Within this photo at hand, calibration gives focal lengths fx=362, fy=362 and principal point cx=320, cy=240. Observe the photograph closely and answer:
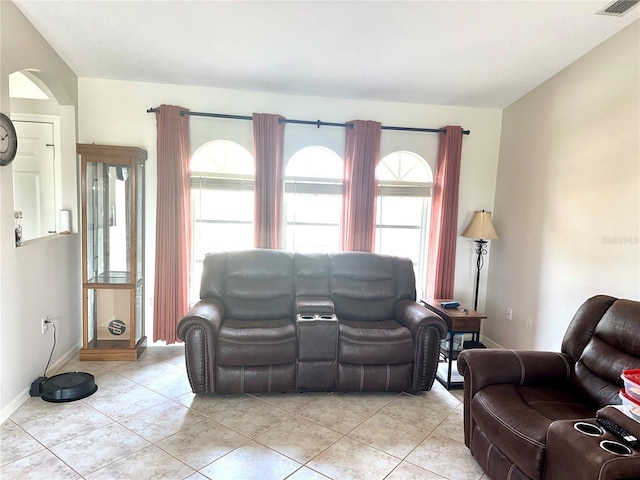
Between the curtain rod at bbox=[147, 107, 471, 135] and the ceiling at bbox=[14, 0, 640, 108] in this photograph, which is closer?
the ceiling at bbox=[14, 0, 640, 108]

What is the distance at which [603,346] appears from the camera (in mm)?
2070

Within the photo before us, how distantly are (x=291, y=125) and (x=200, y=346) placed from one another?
7.62ft

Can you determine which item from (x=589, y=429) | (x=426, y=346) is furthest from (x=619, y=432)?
(x=426, y=346)

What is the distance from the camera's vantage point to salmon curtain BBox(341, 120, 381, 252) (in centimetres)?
374

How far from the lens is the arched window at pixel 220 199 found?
3.75m

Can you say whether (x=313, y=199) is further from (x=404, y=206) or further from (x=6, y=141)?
(x=6, y=141)

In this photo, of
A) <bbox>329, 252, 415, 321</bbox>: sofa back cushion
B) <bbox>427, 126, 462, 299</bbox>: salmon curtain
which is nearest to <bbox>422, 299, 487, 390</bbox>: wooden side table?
<bbox>329, 252, 415, 321</bbox>: sofa back cushion

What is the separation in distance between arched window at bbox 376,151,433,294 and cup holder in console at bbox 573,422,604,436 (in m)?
2.62

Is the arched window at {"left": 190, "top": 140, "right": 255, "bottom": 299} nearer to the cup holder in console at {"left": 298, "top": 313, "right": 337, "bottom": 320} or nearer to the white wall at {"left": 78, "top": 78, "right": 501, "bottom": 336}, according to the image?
the white wall at {"left": 78, "top": 78, "right": 501, "bottom": 336}

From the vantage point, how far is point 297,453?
2162mm

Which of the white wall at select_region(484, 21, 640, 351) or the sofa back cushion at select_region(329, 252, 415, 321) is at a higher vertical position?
the white wall at select_region(484, 21, 640, 351)

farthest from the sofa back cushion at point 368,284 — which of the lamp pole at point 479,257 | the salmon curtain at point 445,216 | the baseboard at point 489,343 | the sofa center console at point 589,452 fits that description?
the sofa center console at point 589,452

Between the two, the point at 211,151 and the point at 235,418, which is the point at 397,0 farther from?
the point at 235,418

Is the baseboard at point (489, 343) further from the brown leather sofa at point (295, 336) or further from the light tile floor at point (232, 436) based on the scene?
the brown leather sofa at point (295, 336)
